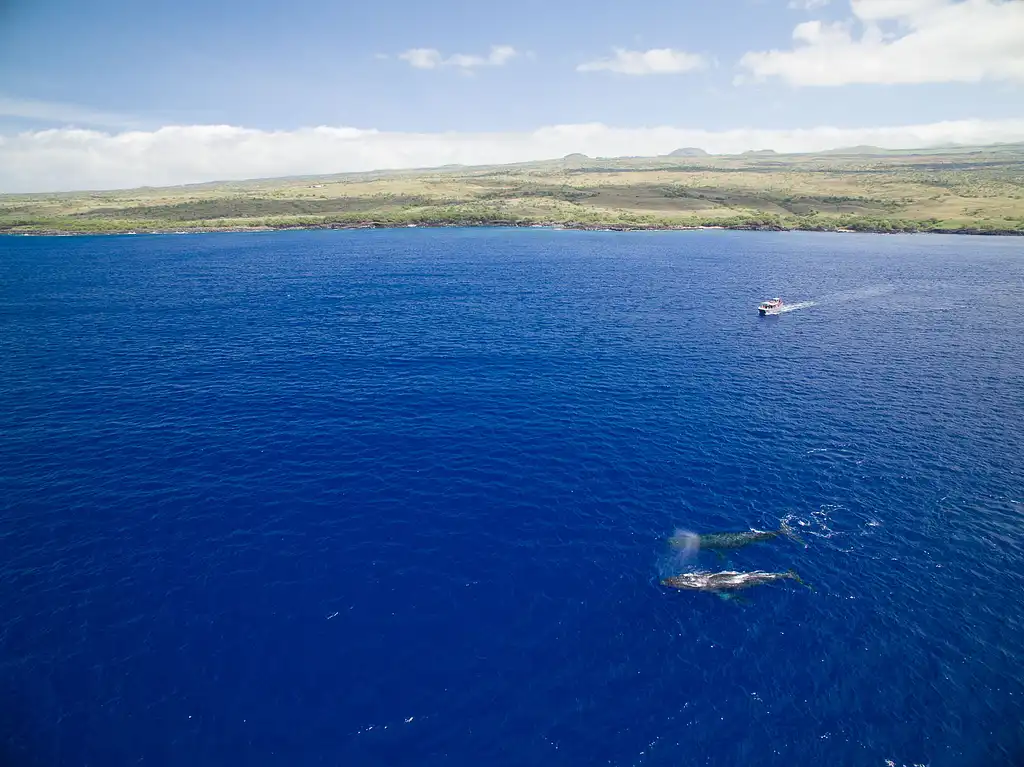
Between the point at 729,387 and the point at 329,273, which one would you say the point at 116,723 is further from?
the point at 329,273

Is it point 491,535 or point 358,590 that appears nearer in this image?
point 358,590

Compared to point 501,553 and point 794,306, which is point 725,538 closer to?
point 501,553

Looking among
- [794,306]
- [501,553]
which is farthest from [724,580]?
[794,306]

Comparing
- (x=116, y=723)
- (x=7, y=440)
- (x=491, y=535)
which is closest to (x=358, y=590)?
(x=491, y=535)

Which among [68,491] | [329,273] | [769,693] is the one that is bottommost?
[769,693]

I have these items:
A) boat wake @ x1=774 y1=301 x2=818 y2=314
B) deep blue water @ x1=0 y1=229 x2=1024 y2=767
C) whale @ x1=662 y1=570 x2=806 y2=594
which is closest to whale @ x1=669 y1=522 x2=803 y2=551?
deep blue water @ x1=0 y1=229 x2=1024 y2=767

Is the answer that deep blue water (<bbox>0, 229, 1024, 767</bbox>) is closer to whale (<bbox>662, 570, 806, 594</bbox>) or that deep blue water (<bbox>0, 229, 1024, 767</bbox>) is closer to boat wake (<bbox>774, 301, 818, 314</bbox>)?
whale (<bbox>662, 570, 806, 594</bbox>)

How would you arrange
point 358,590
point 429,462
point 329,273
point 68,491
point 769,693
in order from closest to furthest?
point 769,693, point 358,590, point 68,491, point 429,462, point 329,273
